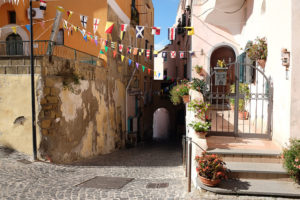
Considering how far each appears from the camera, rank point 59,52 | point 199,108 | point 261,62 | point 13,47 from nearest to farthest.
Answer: point 199,108, point 261,62, point 59,52, point 13,47

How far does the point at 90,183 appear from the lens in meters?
6.20

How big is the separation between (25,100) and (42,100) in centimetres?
65

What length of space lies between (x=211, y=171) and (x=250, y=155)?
152 centimetres

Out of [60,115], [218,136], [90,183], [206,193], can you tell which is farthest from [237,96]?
[60,115]

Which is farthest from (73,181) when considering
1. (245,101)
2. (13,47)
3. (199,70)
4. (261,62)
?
(13,47)

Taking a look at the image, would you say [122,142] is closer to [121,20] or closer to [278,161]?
[121,20]

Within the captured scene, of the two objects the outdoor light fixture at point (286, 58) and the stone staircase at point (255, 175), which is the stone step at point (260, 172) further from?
the outdoor light fixture at point (286, 58)

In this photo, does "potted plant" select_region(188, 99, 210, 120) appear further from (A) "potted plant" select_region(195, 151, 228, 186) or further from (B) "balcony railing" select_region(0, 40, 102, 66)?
(B) "balcony railing" select_region(0, 40, 102, 66)

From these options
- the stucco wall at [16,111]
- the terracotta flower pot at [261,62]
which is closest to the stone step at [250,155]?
the terracotta flower pot at [261,62]

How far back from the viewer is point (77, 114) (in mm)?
9383

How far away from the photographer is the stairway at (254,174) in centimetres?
500

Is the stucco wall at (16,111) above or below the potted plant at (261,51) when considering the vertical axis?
below

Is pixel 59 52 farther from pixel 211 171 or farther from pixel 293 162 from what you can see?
pixel 293 162

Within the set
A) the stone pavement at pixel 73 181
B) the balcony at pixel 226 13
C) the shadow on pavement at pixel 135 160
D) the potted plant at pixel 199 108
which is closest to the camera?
the stone pavement at pixel 73 181
